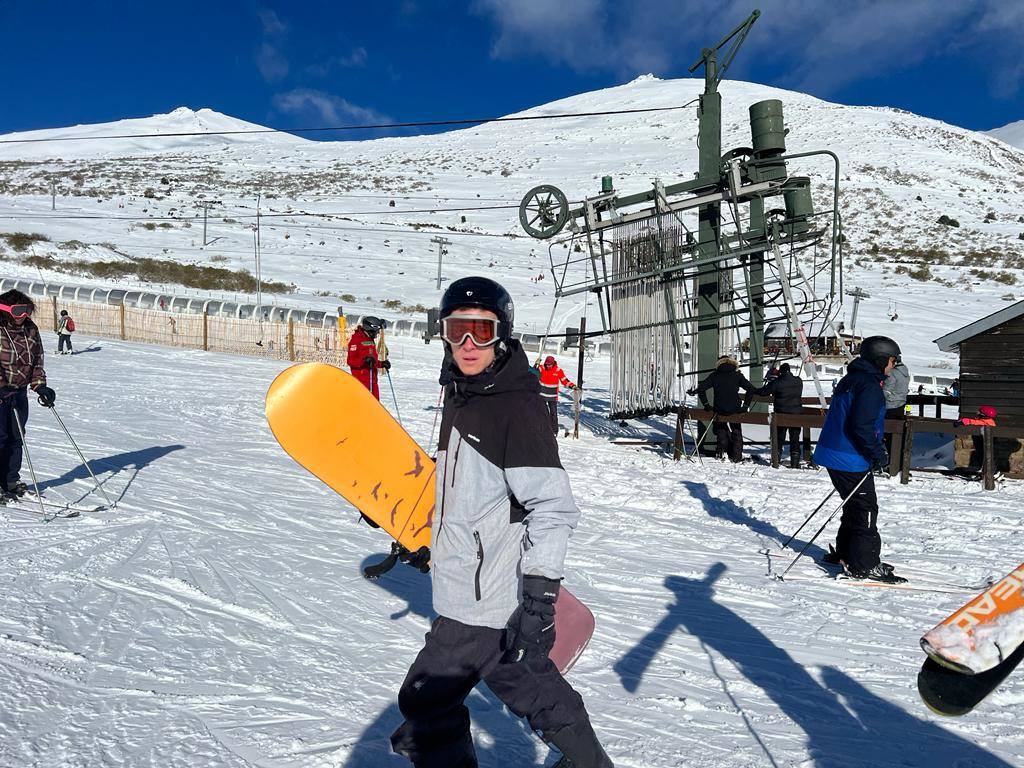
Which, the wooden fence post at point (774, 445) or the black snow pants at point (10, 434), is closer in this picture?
the black snow pants at point (10, 434)

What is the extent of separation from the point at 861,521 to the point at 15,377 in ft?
23.8

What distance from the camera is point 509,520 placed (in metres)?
2.33

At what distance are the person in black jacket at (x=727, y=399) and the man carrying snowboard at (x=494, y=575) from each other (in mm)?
9363

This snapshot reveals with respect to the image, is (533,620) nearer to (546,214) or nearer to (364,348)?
(364,348)

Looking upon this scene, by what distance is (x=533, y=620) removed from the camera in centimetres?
221

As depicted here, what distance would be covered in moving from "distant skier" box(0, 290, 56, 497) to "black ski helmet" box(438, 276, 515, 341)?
5.25 meters

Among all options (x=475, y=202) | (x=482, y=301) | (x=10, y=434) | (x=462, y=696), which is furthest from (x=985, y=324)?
(x=475, y=202)

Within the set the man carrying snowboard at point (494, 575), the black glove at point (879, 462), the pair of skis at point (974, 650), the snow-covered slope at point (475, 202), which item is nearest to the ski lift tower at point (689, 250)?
the black glove at point (879, 462)

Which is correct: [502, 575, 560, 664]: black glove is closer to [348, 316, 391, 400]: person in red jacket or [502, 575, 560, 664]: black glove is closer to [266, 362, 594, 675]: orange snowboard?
[266, 362, 594, 675]: orange snowboard

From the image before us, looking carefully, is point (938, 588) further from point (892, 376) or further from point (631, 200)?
point (631, 200)

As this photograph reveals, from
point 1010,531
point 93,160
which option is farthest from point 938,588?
point 93,160

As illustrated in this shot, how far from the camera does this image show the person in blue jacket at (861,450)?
5.62 meters

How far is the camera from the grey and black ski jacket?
2.24 m

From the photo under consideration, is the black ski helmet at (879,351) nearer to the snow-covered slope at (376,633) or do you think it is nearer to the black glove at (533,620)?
the snow-covered slope at (376,633)
